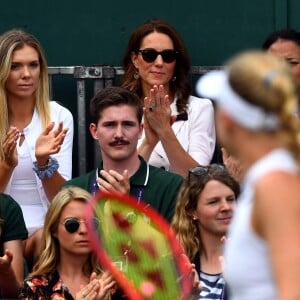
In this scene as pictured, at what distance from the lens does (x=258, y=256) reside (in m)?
2.87

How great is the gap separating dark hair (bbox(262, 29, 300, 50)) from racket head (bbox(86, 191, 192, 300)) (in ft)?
7.28

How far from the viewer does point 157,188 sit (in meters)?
6.07

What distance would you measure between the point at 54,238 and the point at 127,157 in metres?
0.63

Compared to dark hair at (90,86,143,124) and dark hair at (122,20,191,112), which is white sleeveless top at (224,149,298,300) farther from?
dark hair at (122,20,191,112)

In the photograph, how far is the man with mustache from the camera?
19.9ft

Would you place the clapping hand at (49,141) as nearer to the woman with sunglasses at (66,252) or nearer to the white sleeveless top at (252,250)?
the woman with sunglasses at (66,252)

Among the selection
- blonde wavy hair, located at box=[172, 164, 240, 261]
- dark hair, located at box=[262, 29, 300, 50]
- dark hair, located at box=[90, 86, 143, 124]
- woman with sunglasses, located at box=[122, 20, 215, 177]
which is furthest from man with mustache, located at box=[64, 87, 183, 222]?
dark hair, located at box=[262, 29, 300, 50]

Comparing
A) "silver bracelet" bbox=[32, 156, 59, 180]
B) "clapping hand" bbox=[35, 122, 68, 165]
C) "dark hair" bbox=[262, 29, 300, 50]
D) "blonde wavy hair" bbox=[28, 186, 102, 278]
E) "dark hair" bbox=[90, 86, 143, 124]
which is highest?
"dark hair" bbox=[262, 29, 300, 50]

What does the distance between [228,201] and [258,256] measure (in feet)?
9.49

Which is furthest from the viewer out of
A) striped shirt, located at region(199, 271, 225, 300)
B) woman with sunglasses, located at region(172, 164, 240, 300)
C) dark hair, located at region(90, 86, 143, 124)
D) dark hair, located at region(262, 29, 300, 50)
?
dark hair, located at region(262, 29, 300, 50)

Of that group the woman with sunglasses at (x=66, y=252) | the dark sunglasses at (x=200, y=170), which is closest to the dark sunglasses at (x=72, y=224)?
the woman with sunglasses at (x=66, y=252)

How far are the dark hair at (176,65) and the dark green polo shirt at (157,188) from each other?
2.58ft

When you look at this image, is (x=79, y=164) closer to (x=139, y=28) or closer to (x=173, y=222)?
(x=139, y=28)

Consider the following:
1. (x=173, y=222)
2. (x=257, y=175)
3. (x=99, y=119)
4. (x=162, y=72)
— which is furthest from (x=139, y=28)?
(x=257, y=175)
